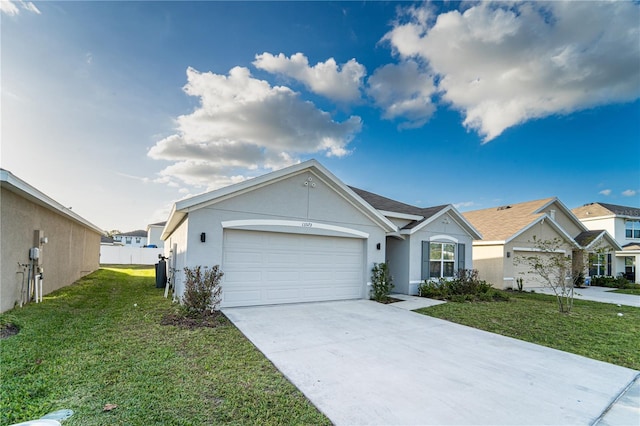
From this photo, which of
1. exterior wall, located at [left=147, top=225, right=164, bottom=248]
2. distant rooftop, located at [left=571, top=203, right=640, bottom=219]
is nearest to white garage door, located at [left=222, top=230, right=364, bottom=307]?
distant rooftop, located at [left=571, top=203, right=640, bottom=219]

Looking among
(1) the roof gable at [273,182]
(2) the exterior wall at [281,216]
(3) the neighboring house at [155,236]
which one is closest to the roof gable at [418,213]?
(1) the roof gable at [273,182]

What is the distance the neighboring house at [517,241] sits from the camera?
55.8 feet

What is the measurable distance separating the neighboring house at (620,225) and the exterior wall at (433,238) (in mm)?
18372

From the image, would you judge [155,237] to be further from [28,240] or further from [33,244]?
[28,240]

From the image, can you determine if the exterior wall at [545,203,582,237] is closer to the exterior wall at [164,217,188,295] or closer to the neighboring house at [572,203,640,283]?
the neighboring house at [572,203,640,283]

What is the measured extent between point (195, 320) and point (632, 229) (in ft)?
123

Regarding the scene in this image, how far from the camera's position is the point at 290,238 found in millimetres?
10031

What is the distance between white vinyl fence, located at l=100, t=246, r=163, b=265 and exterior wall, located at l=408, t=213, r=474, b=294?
2776cm

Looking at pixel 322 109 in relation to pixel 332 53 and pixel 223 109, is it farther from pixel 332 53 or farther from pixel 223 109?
pixel 223 109

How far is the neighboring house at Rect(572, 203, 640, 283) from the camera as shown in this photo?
2459 cm

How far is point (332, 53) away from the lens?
39.7ft

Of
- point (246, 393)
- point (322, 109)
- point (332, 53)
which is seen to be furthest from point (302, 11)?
point (246, 393)

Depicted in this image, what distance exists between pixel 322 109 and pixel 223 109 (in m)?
4.29

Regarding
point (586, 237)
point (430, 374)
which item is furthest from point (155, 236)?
point (586, 237)
